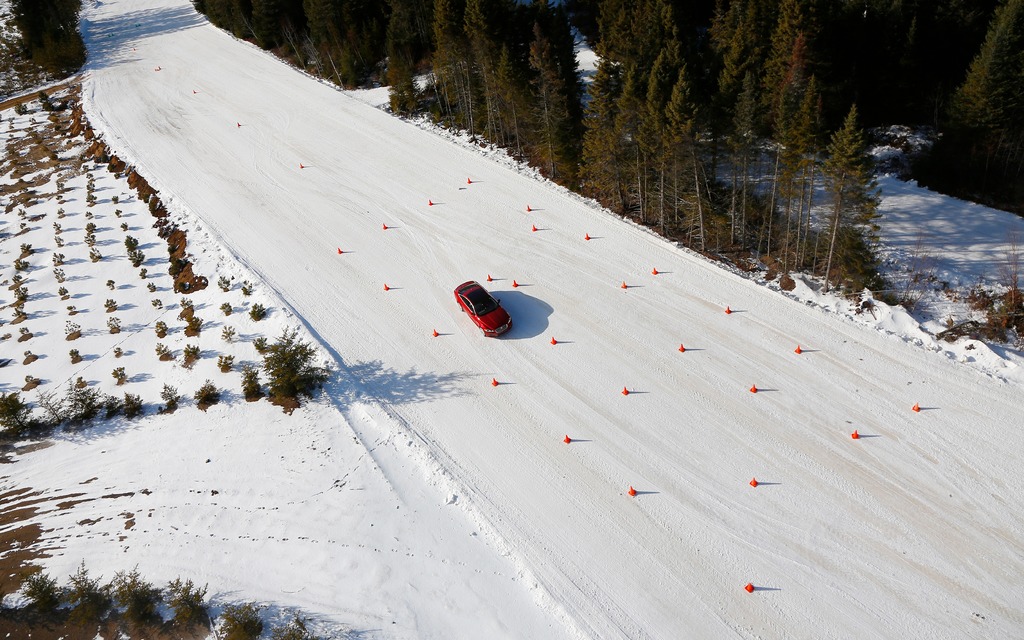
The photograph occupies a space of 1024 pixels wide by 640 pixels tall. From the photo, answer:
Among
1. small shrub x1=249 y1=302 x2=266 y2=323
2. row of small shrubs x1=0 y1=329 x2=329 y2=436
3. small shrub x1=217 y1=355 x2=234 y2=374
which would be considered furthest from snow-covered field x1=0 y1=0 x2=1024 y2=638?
small shrub x1=217 y1=355 x2=234 y2=374

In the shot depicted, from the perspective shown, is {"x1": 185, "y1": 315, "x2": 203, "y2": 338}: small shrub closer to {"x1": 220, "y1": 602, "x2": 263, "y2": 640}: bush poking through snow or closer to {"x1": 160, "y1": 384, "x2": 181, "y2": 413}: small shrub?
{"x1": 160, "y1": 384, "x2": 181, "y2": 413}: small shrub

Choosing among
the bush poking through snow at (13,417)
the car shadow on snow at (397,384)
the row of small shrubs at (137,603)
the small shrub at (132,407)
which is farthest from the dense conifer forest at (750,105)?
the bush poking through snow at (13,417)

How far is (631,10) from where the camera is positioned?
37.6 meters

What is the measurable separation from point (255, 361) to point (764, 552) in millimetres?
20767

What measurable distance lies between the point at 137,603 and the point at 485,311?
15.2 meters

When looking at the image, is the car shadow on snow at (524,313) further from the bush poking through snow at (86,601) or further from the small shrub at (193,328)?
the bush poking through snow at (86,601)

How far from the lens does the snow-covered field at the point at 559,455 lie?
1559cm

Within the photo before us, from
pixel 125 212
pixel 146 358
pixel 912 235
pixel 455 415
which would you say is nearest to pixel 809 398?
pixel 455 415

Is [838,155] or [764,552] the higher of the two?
[838,155]

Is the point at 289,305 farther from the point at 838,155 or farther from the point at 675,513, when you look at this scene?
the point at 838,155

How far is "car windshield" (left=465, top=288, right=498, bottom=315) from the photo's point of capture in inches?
934

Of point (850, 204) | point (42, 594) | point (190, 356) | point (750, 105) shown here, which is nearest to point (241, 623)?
point (42, 594)

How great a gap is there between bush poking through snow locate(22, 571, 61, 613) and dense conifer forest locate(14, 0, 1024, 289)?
2774cm

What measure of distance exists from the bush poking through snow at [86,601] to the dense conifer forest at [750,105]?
26.8 m
